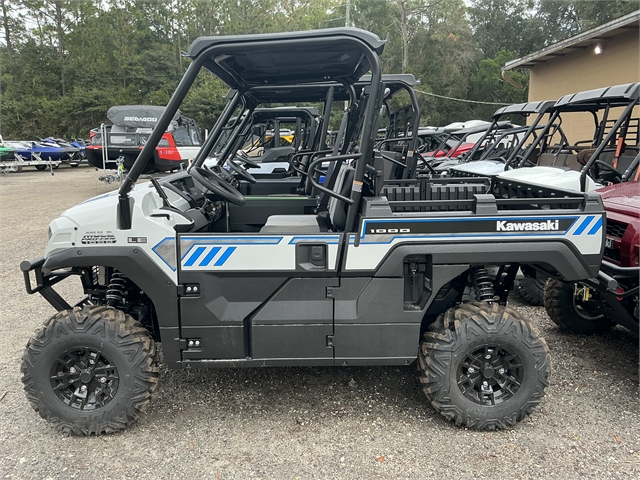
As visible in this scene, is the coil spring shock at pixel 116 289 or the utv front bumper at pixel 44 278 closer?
the utv front bumper at pixel 44 278

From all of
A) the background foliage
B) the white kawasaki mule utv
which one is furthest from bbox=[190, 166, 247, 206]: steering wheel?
the background foliage

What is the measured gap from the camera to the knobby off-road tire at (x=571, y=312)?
432 centimetres

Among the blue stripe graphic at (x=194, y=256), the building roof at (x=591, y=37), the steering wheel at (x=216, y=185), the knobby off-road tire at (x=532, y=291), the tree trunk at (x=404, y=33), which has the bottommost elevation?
the knobby off-road tire at (x=532, y=291)

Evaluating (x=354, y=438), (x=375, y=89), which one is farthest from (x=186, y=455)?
(x=375, y=89)

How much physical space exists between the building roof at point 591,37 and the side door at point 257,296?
13384mm

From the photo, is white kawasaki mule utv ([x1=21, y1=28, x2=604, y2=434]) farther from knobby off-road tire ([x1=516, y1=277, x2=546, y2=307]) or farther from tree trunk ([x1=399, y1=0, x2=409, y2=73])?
tree trunk ([x1=399, y1=0, x2=409, y2=73])

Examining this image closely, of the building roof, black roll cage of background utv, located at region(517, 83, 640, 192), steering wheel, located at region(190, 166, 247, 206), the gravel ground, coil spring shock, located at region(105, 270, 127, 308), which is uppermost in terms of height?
the building roof

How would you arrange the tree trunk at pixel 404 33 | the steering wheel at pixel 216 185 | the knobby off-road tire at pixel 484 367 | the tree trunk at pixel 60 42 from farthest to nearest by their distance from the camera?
the tree trunk at pixel 60 42 → the tree trunk at pixel 404 33 → the steering wheel at pixel 216 185 → the knobby off-road tire at pixel 484 367

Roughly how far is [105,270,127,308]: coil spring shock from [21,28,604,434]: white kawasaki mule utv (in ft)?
0.27

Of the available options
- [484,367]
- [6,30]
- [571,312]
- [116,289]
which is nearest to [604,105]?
[571,312]

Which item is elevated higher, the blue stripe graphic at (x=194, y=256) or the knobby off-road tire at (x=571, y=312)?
the blue stripe graphic at (x=194, y=256)

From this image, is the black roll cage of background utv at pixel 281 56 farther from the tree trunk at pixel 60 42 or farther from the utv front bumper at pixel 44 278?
the tree trunk at pixel 60 42

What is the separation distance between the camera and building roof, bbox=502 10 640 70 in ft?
43.7

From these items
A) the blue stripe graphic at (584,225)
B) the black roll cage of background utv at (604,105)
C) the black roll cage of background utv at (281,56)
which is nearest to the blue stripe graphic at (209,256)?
the black roll cage of background utv at (281,56)
